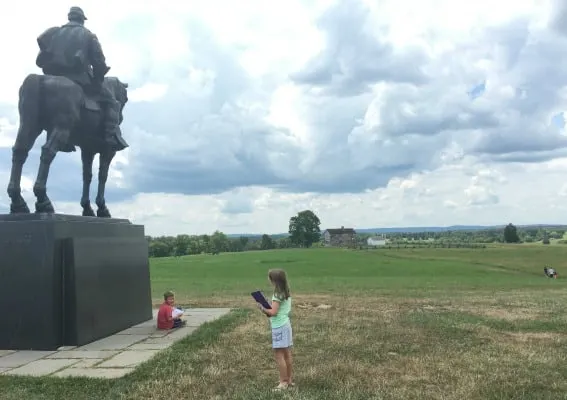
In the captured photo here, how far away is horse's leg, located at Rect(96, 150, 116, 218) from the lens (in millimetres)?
12297

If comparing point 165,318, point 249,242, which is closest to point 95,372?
point 165,318

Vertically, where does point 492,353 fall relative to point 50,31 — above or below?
below

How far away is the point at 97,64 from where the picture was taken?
36.2 ft

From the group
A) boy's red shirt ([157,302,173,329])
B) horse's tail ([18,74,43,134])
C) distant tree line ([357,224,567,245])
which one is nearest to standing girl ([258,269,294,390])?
boy's red shirt ([157,302,173,329])

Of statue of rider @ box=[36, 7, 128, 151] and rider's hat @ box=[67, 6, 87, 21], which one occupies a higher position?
rider's hat @ box=[67, 6, 87, 21]

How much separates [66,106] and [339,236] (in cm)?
14800

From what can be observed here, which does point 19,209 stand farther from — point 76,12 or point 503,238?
point 503,238

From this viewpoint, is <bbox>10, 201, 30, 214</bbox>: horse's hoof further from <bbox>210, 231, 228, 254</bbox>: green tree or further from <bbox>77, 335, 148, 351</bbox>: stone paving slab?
<bbox>210, 231, 228, 254</bbox>: green tree

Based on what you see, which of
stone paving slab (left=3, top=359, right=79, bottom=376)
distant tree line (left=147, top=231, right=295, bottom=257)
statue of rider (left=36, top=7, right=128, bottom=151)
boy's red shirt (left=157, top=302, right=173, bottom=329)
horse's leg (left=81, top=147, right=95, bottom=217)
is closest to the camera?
stone paving slab (left=3, top=359, right=79, bottom=376)

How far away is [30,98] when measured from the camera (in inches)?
396

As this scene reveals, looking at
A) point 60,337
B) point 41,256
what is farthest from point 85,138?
point 60,337

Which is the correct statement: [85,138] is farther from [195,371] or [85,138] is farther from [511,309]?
[511,309]

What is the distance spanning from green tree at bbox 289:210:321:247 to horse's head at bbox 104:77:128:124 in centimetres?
9464

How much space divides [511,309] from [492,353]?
5510 mm
